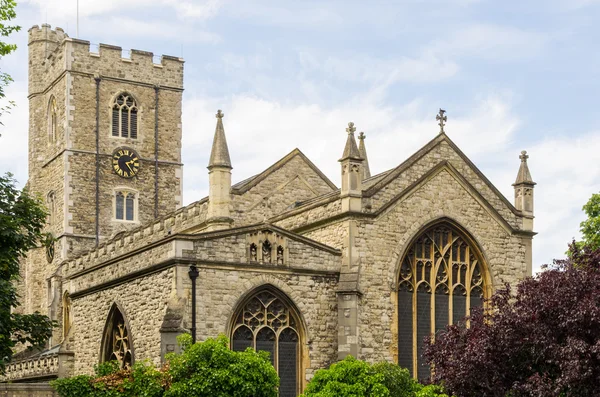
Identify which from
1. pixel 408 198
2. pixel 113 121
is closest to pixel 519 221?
pixel 408 198

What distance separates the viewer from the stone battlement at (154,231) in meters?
39.8

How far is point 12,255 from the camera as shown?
29.1 m

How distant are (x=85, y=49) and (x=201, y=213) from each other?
67.9 feet

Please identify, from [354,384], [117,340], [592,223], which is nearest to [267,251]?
[117,340]

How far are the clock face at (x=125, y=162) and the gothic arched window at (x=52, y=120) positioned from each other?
12.4ft

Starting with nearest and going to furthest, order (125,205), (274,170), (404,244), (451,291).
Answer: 1. (404,244)
2. (451,291)
3. (274,170)
4. (125,205)

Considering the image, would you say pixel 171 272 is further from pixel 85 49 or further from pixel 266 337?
pixel 85 49

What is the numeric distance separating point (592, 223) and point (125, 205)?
23205mm

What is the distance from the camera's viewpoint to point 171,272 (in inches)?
1211

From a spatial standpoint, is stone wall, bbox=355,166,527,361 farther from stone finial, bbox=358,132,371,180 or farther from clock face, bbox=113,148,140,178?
clock face, bbox=113,148,140,178

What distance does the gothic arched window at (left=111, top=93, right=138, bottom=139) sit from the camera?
5759cm

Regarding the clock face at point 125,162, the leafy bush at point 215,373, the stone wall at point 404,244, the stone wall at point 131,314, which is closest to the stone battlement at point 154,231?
the stone wall at point 131,314

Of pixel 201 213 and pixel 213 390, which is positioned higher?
pixel 201 213

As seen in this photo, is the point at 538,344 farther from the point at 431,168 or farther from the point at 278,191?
the point at 278,191
